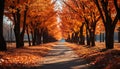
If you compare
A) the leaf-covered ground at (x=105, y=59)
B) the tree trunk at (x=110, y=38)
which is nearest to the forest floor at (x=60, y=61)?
the leaf-covered ground at (x=105, y=59)

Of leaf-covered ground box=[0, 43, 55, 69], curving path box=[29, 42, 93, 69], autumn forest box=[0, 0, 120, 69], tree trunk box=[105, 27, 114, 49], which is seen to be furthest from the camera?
tree trunk box=[105, 27, 114, 49]

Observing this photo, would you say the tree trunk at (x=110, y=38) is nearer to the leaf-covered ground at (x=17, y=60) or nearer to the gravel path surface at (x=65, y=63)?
the gravel path surface at (x=65, y=63)

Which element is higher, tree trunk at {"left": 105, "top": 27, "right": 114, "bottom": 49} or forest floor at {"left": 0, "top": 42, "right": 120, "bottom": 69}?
tree trunk at {"left": 105, "top": 27, "right": 114, "bottom": 49}

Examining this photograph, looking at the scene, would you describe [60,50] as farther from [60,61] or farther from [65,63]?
[65,63]

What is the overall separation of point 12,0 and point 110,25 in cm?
973

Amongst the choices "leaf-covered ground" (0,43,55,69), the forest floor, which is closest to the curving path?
the forest floor

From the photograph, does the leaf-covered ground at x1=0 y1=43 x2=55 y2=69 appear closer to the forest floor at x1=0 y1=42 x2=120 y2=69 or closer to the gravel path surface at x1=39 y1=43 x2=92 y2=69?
the forest floor at x1=0 y1=42 x2=120 y2=69

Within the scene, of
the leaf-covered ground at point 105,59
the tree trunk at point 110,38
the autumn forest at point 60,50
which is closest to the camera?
the leaf-covered ground at point 105,59

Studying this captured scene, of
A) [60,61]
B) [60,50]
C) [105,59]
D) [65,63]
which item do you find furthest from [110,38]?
[60,50]

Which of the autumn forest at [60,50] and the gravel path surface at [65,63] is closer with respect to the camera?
the gravel path surface at [65,63]

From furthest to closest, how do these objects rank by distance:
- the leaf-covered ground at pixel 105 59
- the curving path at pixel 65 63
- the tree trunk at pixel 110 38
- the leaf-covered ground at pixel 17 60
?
1. the tree trunk at pixel 110 38
2. the curving path at pixel 65 63
3. the leaf-covered ground at pixel 17 60
4. the leaf-covered ground at pixel 105 59

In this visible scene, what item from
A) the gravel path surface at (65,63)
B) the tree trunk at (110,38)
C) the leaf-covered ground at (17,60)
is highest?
the tree trunk at (110,38)

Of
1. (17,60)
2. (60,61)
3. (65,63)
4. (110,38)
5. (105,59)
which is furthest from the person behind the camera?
(110,38)

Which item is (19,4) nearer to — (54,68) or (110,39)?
(110,39)
